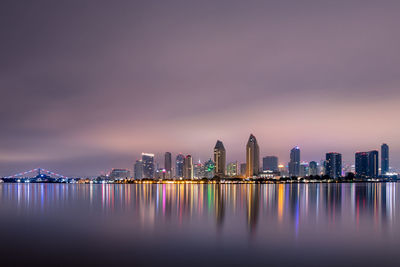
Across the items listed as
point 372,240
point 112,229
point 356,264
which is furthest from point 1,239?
point 372,240

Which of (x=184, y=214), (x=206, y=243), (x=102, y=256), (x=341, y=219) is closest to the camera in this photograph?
(x=102, y=256)

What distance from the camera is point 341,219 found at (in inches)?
1235

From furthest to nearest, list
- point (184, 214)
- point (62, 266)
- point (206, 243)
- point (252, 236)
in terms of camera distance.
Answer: point (184, 214) < point (252, 236) < point (206, 243) < point (62, 266)

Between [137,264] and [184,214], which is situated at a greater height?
[137,264]

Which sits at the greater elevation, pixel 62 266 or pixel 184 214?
pixel 62 266

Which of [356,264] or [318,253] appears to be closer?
[356,264]

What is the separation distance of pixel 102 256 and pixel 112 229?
911 cm

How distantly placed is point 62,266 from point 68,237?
26.4 feet

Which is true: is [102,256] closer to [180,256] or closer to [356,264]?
[180,256]

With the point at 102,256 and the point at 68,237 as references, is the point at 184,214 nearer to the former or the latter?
the point at 68,237

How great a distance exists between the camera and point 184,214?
116ft

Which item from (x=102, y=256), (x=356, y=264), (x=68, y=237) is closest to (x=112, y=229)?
(x=68, y=237)

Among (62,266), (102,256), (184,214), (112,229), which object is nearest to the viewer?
(62,266)

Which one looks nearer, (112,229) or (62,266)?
(62,266)
